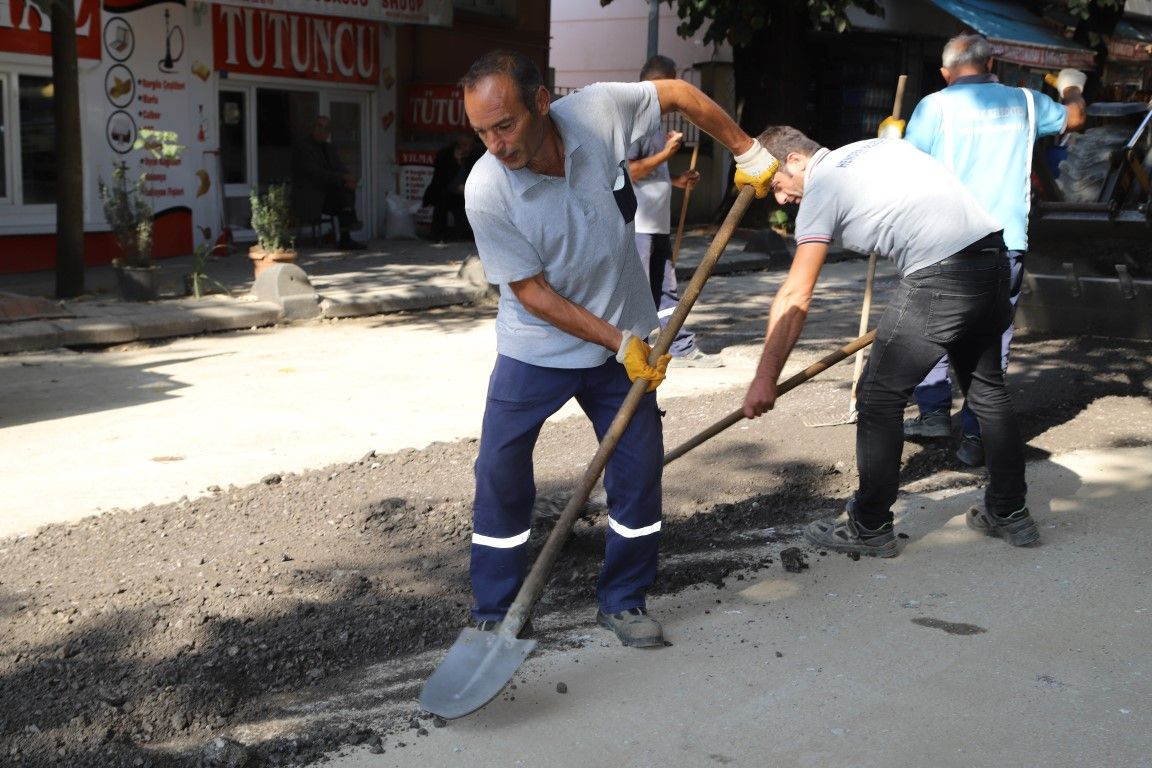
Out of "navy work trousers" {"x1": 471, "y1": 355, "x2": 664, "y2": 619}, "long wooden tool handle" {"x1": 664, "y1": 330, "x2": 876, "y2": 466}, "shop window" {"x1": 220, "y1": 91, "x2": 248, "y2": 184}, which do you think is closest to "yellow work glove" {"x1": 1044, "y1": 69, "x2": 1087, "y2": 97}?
"long wooden tool handle" {"x1": 664, "y1": 330, "x2": 876, "y2": 466}

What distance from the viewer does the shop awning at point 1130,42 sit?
2559cm

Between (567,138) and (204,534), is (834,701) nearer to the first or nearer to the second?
(567,138)

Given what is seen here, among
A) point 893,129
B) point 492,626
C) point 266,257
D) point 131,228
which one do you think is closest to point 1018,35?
point 266,257

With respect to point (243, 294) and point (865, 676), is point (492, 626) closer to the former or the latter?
point (865, 676)

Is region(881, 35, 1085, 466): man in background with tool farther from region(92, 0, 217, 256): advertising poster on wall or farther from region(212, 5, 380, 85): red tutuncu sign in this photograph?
region(212, 5, 380, 85): red tutuncu sign

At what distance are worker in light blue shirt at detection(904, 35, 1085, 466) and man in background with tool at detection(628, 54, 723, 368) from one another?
5.36ft

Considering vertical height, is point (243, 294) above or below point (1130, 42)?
below

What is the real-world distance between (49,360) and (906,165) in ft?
21.1

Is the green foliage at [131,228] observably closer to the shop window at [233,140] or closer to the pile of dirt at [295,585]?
the shop window at [233,140]

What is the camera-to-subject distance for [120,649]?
3742 mm

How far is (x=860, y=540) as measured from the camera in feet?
15.2

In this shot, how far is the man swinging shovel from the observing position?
3.46m

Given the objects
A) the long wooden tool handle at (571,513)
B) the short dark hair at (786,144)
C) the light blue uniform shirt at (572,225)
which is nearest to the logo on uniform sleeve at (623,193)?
the light blue uniform shirt at (572,225)

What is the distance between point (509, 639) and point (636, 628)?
1.58ft
